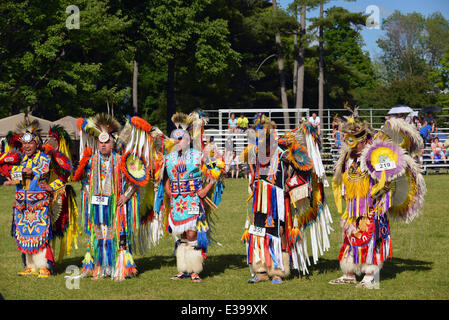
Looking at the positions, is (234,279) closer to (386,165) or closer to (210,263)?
(210,263)

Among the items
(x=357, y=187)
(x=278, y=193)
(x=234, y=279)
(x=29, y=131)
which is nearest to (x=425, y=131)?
(x=357, y=187)

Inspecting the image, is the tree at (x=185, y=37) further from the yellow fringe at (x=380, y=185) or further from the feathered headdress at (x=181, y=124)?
the yellow fringe at (x=380, y=185)

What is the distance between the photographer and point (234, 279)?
6.91 m

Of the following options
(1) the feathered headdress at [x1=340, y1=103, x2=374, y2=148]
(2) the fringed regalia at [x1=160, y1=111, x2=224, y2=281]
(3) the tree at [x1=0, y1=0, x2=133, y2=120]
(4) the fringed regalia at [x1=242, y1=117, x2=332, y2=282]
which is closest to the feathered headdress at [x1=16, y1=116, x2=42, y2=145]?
(2) the fringed regalia at [x1=160, y1=111, x2=224, y2=281]

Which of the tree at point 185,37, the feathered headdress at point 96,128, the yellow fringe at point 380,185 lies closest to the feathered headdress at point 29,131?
the feathered headdress at point 96,128

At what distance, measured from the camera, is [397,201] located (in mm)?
6605

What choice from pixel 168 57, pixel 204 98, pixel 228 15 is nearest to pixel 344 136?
pixel 168 57

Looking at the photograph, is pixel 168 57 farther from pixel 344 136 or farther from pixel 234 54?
pixel 344 136

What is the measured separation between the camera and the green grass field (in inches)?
243

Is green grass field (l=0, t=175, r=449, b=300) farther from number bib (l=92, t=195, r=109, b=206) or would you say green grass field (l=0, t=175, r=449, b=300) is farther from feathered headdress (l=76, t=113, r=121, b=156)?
feathered headdress (l=76, t=113, r=121, b=156)

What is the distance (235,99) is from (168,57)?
832 centimetres

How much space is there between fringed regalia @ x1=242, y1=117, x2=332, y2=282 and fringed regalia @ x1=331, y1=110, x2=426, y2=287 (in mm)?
416

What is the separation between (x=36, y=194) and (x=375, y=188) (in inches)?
152

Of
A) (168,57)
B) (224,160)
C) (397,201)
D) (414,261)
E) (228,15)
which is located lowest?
(414,261)
